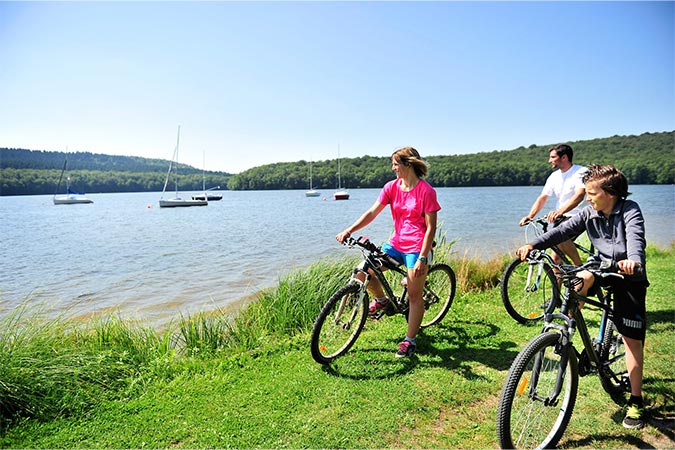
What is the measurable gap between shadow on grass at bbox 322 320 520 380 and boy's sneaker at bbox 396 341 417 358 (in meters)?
0.05

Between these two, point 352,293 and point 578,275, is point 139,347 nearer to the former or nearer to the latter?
point 352,293

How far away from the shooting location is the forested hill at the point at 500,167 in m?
54.6

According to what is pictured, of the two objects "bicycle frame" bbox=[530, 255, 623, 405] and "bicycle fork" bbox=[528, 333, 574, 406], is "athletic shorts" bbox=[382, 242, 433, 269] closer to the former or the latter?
"bicycle frame" bbox=[530, 255, 623, 405]

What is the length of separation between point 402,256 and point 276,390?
190 centimetres

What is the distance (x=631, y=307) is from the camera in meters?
2.94

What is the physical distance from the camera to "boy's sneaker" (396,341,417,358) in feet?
14.1

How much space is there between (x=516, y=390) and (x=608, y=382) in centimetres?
121

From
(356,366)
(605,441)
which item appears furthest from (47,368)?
(605,441)

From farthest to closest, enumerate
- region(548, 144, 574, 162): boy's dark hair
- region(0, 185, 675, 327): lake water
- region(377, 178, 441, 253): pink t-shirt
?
1. region(0, 185, 675, 327): lake water
2. region(548, 144, 574, 162): boy's dark hair
3. region(377, 178, 441, 253): pink t-shirt

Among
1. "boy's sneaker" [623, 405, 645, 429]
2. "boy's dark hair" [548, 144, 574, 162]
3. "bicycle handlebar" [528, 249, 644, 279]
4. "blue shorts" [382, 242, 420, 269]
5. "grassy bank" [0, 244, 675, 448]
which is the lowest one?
"grassy bank" [0, 244, 675, 448]

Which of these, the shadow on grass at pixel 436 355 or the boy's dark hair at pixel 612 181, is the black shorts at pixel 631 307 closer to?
the boy's dark hair at pixel 612 181

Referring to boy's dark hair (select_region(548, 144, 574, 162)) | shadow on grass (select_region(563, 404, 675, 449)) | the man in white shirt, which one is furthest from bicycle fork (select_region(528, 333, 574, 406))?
boy's dark hair (select_region(548, 144, 574, 162))

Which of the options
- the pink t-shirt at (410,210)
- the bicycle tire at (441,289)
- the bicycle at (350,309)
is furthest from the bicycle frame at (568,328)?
the bicycle tire at (441,289)

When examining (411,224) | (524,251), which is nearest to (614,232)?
(524,251)
